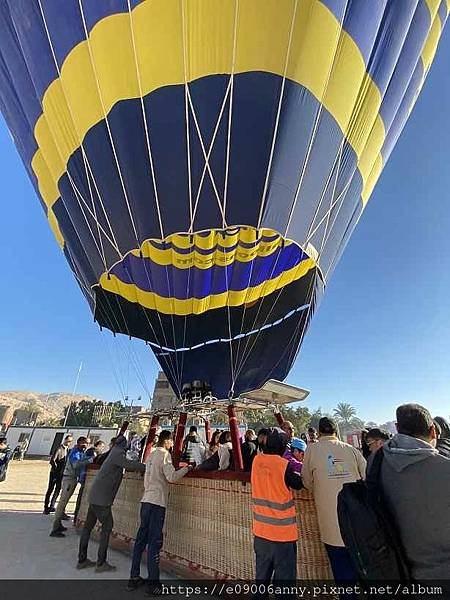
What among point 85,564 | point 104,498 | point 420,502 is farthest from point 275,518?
point 85,564

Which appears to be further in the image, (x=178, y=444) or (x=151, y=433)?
(x=151, y=433)

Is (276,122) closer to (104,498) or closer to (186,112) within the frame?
(186,112)

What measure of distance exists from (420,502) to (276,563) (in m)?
1.47

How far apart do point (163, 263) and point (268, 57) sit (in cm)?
324

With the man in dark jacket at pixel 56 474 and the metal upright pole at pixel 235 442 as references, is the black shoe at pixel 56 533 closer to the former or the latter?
the man in dark jacket at pixel 56 474

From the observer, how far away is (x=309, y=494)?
Result: 98.5 inches

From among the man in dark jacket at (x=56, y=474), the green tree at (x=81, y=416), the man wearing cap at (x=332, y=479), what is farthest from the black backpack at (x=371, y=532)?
the green tree at (x=81, y=416)

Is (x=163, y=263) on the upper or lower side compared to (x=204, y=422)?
upper

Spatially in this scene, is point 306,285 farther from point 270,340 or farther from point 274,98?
point 274,98

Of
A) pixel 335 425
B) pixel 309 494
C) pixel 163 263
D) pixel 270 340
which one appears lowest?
pixel 309 494

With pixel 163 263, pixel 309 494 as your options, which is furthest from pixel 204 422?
pixel 309 494

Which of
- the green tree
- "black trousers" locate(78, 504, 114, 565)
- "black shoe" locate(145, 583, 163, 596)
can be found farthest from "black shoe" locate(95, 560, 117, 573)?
the green tree

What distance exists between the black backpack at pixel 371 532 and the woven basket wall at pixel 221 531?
48.6 inches

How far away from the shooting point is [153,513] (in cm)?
325
